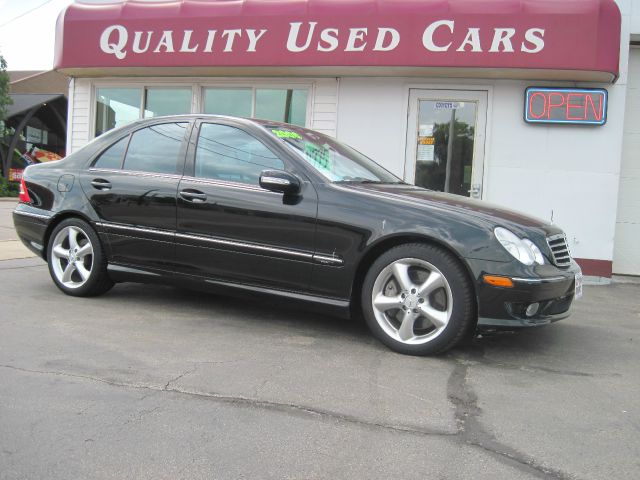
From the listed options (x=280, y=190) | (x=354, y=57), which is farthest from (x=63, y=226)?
(x=354, y=57)

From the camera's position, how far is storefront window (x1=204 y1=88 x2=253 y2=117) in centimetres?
959

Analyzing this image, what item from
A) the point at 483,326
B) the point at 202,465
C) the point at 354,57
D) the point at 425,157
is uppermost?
the point at 354,57

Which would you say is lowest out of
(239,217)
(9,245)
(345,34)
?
(9,245)

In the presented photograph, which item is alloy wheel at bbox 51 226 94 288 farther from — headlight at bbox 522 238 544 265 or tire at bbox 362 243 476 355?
headlight at bbox 522 238 544 265

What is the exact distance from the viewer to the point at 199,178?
15.4ft

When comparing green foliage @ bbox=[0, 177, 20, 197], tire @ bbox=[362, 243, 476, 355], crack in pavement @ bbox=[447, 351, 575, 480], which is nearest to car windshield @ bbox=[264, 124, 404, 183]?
tire @ bbox=[362, 243, 476, 355]

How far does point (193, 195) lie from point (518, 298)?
253 cm

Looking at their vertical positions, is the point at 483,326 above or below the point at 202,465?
above

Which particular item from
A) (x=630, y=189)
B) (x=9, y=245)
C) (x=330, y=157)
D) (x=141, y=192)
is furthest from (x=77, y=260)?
(x=630, y=189)

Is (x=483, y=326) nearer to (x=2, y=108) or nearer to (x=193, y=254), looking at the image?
(x=193, y=254)

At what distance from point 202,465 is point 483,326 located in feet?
6.81

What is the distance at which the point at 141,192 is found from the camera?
4.86 meters

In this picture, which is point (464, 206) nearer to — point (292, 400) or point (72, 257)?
point (292, 400)

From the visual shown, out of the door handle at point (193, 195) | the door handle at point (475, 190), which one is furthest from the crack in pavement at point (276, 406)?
the door handle at point (475, 190)
